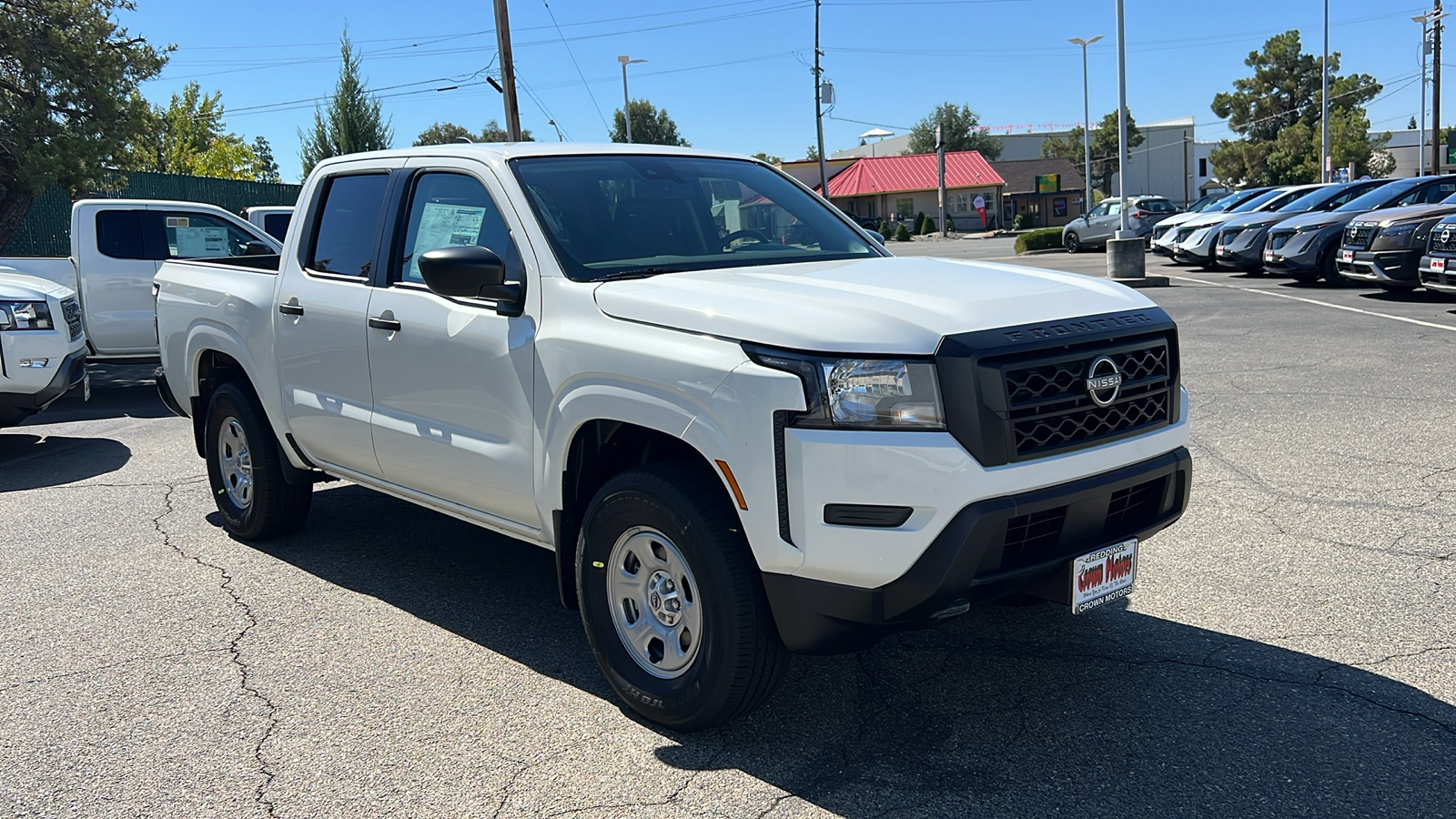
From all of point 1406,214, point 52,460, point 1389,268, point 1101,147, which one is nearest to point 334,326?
point 52,460

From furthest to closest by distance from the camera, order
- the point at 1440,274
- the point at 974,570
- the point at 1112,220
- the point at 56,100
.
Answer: the point at 1112,220
the point at 56,100
the point at 1440,274
the point at 974,570

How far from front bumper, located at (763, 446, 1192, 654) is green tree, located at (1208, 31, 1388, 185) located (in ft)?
259

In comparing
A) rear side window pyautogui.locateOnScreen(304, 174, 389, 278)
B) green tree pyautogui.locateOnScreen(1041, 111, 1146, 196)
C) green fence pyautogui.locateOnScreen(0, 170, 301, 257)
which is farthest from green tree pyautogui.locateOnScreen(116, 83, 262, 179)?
green tree pyautogui.locateOnScreen(1041, 111, 1146, 196)

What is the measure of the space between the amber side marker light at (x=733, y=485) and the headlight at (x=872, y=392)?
264 mm

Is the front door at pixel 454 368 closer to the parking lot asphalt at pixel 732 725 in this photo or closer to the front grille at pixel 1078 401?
the parking lot asphalt at pixel 732 725

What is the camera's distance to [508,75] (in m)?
22.4

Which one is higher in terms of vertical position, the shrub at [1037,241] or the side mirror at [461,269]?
the side mirror at [461,269]

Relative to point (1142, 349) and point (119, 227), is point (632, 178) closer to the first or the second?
point (1142, 349)

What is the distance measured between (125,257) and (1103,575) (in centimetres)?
1142

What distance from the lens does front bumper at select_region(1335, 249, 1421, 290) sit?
1539 cm

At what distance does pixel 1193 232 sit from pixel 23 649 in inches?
915

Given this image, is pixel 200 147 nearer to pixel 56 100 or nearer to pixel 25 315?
Result: pixel 56 100

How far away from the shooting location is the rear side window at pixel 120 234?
12.2 m

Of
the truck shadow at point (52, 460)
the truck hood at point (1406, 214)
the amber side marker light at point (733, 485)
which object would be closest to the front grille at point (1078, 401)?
the amber side marker light at point (733, 485)
